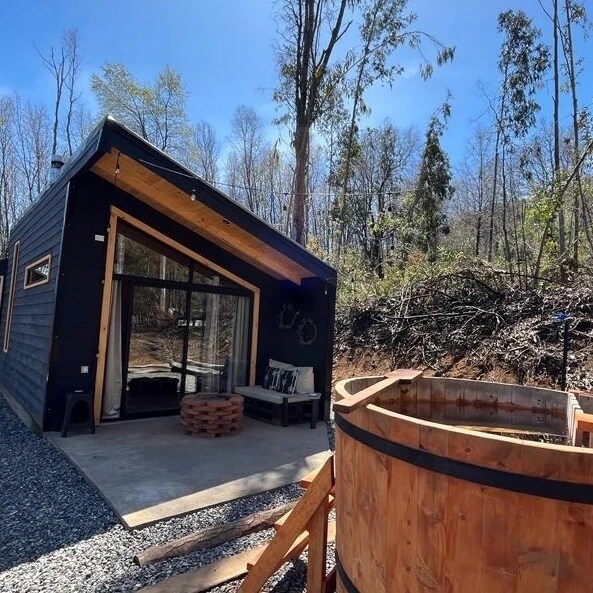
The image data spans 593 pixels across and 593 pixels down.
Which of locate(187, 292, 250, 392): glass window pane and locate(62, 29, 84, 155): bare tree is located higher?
locate(62, 29, 84, 155): bare tree

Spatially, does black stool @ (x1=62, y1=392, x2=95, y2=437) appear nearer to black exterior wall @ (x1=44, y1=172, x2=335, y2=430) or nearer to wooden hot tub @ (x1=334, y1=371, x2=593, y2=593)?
black exterior wall @ (x1=44, y1=172, x2=335, y2=430)

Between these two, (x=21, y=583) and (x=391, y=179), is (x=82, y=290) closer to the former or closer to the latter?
(x=21, y=583)

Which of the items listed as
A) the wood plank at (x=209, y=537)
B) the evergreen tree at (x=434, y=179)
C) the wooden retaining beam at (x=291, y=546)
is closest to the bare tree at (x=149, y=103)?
the evergreen tree at (x=434, y=179)

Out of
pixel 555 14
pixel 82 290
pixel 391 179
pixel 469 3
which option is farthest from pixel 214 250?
pixel 391 179

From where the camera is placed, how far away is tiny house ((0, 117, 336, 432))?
16.0ft

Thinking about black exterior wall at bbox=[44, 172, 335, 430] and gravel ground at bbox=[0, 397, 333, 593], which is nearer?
gravel ground at bbox=[0, 397, 333, 593]

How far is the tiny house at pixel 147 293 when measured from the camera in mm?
4867

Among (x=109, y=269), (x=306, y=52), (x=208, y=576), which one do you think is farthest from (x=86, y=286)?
(x=306, y=52)

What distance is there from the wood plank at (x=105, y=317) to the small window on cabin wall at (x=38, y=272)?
0.86m

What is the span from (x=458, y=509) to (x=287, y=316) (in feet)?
17.8

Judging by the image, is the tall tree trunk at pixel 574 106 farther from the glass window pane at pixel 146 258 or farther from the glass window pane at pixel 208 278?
the glass window pane at pixel 146 258

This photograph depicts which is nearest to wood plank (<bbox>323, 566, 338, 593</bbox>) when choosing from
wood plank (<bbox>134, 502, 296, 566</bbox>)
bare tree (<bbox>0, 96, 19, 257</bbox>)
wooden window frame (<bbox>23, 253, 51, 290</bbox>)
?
wood plank (<bbox>134, 502, 296, 566</bbox>)

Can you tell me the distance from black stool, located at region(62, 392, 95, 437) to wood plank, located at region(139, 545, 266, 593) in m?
3.06

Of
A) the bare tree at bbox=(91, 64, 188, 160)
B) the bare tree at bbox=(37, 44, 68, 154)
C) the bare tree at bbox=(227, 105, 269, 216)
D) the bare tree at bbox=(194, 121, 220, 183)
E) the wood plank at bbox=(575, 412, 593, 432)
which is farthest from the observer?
the bare tree at bbox=(227, 105, 269, 216)
